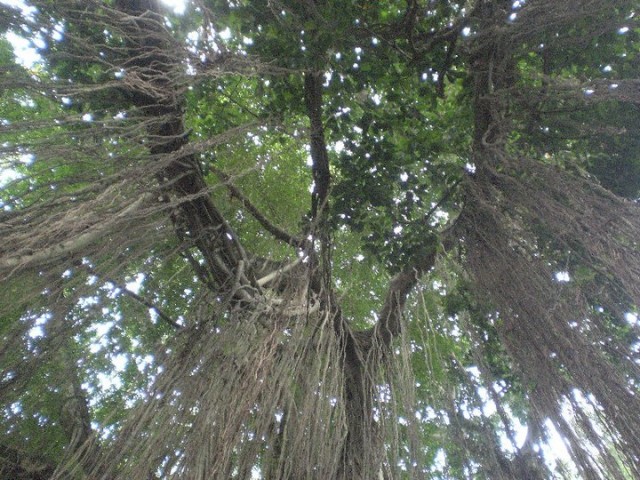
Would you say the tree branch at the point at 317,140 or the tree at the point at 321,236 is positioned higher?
the tree branch at the point at 317,140

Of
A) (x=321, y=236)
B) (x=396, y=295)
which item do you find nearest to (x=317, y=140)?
(x=321, y=236)

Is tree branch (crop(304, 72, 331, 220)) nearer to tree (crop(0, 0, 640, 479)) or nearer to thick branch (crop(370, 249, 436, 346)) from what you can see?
tree (crop(0, 0, 640, 479))

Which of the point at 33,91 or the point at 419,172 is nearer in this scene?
the point at 33,91

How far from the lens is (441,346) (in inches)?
137

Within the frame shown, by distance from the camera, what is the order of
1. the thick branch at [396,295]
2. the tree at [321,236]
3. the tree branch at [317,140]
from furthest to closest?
the thick branch at [396,295] → the tree branch at [317,140] → the tree at [321,236]

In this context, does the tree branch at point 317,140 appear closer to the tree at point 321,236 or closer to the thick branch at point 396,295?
the tree at point 321,236

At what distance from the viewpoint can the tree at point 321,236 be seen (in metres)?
1.63

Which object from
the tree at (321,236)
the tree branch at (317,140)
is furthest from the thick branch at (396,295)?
the tree branch at (317,140)

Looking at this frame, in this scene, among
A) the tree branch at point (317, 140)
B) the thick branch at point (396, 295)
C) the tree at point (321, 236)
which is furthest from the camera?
the thick branch at point (396, 295)

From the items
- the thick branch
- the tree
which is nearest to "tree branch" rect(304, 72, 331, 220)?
the tree

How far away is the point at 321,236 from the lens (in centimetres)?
283

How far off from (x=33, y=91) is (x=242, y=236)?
2.27m

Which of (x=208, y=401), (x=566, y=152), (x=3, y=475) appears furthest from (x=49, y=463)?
(x=566, y=152)

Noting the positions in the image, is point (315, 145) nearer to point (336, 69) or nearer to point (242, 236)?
point (336, 69)
